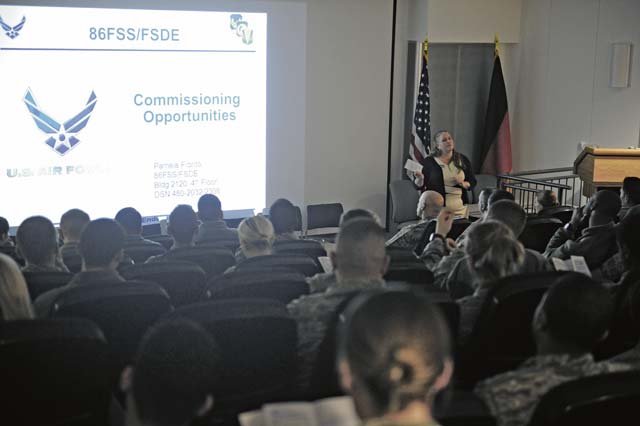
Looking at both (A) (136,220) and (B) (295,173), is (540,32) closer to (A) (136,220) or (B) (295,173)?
(B) (295,173)

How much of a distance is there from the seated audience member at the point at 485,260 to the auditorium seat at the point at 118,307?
1299 mm

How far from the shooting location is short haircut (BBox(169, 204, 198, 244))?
5.81 m

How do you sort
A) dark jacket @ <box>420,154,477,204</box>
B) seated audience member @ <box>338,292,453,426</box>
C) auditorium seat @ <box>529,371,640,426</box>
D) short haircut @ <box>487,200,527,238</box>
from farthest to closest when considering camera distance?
dark jacket @ <box>420,154,477,204</box>
short haircut @ <box>487,200,527,238</box>
auditorium seat @ <box>529,371,640,426</box>
seated audience member @ <box>338,292,453,426</box>

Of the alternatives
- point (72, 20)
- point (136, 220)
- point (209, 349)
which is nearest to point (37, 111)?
point (72, 20)

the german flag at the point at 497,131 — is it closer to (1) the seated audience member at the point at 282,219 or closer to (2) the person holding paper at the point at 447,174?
(2) the person holding paper at the point at 447,174

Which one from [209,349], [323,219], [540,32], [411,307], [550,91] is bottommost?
[323,219]

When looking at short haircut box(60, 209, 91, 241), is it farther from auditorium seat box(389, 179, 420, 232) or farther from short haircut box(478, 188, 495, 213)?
auditorium seat box(389, 179, 420, 232)

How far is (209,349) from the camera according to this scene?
2188 millimetres

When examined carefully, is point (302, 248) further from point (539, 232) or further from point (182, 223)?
point (539, 232)

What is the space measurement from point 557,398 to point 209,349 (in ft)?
3.05

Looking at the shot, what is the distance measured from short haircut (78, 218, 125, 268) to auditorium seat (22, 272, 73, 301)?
187 millimetres

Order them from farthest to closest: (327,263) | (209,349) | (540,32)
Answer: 1. (540,32)
2. (327,263)
3. (209,349)

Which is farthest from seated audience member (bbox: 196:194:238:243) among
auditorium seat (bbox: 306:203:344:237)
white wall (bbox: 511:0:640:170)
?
white wall (bbox: 511:0:640:170)

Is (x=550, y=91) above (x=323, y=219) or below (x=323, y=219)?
above
